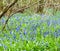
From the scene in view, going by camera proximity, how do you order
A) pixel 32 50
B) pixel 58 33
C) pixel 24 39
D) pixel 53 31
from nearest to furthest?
pixel 32 50, pixel 24 39, pixel 58 33, pixel 53 31

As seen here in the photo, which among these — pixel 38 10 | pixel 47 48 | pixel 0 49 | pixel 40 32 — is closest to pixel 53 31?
pixel 40 32

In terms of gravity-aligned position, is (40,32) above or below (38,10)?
above

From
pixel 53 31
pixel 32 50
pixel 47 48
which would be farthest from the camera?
pixel 53 31

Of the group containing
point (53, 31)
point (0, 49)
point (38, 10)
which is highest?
point (0, 49)

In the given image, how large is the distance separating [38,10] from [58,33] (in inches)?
489

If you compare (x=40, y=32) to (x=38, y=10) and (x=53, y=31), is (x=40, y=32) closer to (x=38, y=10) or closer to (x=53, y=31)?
(x=53, y=31)

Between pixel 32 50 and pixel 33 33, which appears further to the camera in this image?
pixel 33 33

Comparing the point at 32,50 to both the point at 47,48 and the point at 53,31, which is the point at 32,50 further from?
the point at 53,31

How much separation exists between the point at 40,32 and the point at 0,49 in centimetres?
254

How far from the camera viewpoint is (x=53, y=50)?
5418 mm

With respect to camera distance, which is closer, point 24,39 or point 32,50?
point 32,50

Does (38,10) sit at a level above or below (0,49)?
below

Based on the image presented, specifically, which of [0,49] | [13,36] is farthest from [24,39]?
[0,49]

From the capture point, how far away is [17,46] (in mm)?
5340
